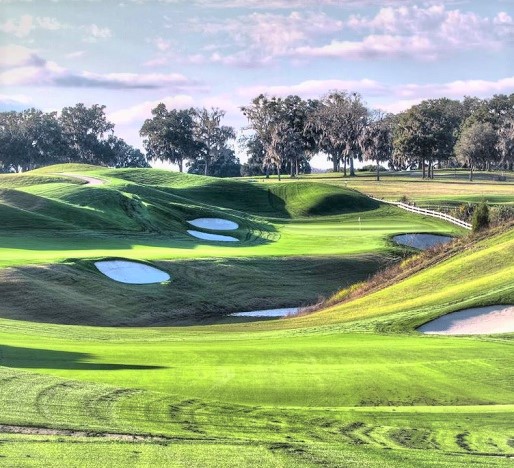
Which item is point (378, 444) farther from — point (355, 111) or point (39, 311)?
point (355, 111)

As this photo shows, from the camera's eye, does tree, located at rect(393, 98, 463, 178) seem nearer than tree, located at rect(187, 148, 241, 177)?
Yes

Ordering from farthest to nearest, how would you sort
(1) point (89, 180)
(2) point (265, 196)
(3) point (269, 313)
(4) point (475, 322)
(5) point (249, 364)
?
(2) point (265, 196) < (1) point (89, 180) < (3) point (269, 313) < (4) point (475, 322) < (5) point (249, 364)

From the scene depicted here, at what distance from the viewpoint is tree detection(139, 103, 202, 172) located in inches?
6634

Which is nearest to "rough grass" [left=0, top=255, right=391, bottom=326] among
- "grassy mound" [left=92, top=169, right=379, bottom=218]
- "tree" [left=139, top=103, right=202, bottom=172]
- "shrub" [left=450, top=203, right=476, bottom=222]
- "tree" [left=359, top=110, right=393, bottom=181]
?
"shrub" [left=450, top=203, right=476, bottom=222]

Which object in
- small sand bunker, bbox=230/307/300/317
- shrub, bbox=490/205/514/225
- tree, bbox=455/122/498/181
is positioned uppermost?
Result: tree, bbox=455/122/498/181

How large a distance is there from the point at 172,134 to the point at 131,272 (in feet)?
414

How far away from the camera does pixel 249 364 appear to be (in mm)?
18594

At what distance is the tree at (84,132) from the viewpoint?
18388 centimetres

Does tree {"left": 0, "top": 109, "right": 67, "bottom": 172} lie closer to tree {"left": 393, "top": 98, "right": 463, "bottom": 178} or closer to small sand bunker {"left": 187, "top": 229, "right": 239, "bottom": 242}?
tree {"left": 393, "top": 98, "right": 463, "bottom": 178}

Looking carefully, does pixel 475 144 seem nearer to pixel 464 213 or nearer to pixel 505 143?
pixel 505 143

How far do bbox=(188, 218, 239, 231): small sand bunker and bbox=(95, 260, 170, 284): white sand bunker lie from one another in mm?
25679

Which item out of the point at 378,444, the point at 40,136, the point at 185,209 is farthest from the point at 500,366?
the point at 40,136

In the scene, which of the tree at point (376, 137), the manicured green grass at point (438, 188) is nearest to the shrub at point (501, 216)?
the manicured green grass at point (438, 188)

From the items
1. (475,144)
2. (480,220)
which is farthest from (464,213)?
(475,144)
